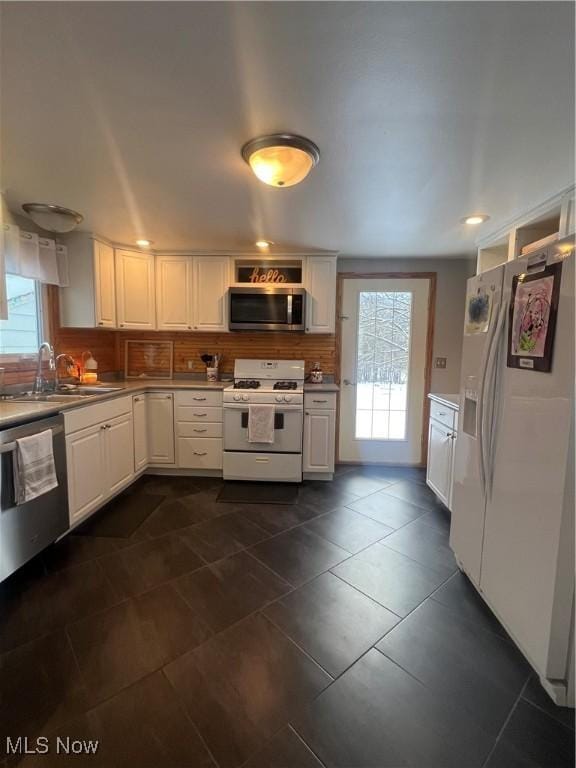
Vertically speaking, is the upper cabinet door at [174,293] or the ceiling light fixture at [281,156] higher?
the ceiling light fixture at [281,156]

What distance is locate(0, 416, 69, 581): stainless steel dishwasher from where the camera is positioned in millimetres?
1705

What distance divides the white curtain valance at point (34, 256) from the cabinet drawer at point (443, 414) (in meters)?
3.30

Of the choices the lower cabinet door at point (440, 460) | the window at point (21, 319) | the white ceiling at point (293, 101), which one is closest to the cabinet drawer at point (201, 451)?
the window at point (21, 319)

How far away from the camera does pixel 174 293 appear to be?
347cm

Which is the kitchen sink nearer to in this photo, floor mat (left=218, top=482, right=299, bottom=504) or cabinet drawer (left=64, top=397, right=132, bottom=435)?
cabinet drawer (left=64, top=397, right=132, bottom=435)

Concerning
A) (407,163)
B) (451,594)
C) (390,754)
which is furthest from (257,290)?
Result: (390,754)

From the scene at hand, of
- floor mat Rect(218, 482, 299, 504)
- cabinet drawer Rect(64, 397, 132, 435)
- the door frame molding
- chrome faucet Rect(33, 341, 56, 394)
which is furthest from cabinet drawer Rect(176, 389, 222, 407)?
the door frame molding

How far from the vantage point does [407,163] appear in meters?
1.67

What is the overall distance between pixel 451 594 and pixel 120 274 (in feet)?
11.9

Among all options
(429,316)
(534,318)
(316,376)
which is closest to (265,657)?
(534,318)

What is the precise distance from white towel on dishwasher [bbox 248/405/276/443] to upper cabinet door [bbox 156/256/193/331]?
3.86 feet

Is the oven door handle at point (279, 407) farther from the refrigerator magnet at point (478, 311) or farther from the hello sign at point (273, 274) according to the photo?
the refrigerator magnet at point (478, 311)

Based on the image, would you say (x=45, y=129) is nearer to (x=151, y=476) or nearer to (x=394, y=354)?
(x=151, y=476)

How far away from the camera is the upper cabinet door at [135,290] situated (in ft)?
10.8
